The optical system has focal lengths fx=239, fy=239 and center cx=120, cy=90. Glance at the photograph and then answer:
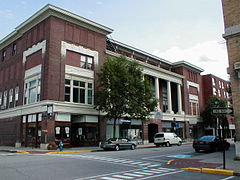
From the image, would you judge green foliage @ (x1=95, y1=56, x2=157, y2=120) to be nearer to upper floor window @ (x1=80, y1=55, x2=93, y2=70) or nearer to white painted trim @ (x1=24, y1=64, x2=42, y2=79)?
upper floor window @ (x1=80, y1=55, x2=93, y2=70)

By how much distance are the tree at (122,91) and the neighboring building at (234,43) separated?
15.4 meters

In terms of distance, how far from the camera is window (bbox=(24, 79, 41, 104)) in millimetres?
30761

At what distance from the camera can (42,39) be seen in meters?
31.4

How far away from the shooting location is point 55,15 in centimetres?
3059

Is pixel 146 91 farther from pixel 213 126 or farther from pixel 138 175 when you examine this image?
pixel 213 126

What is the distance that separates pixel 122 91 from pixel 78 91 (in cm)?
618

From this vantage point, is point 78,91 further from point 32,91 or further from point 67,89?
point 32,91

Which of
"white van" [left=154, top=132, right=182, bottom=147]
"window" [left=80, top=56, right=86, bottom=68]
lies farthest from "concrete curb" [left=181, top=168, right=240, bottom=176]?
"window" [left=80, top=56, right=86, bottom=68]

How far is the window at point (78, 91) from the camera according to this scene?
3073 cm

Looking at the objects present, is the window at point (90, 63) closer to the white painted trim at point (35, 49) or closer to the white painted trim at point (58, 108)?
the white painted trim at point (58, 108)

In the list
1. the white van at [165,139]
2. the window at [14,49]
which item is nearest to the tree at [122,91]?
the white van at [165,139]

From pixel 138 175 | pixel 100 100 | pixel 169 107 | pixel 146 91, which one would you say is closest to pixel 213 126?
pixel 169 107

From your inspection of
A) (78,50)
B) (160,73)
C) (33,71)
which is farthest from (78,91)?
(160,73)

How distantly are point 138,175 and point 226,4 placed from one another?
12.6 m
